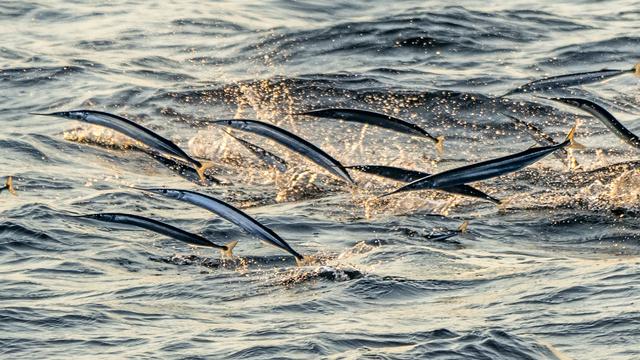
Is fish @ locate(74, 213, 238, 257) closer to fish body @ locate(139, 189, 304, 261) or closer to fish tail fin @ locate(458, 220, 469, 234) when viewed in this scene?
fish body @ locate(139, 189, 304, 261)

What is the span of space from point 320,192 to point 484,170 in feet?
14.2

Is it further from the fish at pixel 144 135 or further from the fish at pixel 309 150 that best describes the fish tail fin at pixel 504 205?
the fish at pixel 144 135

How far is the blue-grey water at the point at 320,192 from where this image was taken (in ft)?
27.7

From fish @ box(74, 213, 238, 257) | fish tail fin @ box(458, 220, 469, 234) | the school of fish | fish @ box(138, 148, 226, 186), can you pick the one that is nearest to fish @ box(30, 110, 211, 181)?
the school of fish

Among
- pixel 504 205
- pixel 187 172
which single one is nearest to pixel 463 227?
pixel 504 205

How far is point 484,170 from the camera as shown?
8672 mm

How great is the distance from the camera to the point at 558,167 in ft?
44.2

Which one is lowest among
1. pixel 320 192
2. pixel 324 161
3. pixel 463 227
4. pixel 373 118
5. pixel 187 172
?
pixel 320 192

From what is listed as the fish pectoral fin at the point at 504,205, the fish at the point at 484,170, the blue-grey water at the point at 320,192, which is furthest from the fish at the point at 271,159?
the fish at the point at 484,170

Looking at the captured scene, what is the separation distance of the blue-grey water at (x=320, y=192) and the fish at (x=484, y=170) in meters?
0.79

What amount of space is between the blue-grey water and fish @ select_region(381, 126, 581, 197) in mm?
794

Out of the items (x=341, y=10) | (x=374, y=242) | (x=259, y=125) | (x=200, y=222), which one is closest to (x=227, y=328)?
(x=259, y=125)

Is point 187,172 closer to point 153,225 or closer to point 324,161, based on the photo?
point 324,161

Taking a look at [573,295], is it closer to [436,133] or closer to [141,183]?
[141,183]
